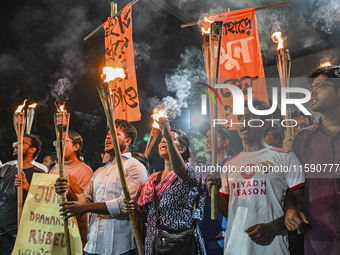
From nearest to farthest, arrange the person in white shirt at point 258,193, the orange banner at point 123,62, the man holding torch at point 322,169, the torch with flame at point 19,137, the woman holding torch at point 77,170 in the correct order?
the man holding torch at point 322,169 < the person in white shirt at point 258,193 < the woman holding torch at point 77,170 < the torch with flame at point 19,137 < the orange banner at point 123,62

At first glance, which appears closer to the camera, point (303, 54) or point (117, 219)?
point (117, 219)

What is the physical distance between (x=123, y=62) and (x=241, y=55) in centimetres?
156

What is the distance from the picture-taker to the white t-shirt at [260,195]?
2.38 m

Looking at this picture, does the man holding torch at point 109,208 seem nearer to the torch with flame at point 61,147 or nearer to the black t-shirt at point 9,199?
the torch with flame at point 61,147

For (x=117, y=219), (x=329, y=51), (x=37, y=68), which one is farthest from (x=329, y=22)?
(x=37, y=68)

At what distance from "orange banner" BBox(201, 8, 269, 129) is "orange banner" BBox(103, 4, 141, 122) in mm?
1139

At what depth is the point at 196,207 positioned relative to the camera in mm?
2881

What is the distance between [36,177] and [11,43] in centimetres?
748

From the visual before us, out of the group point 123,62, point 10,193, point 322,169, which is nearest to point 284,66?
point 322,169

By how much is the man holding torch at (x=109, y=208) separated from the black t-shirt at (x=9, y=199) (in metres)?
1.26

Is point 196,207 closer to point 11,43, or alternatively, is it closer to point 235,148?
point 235,148

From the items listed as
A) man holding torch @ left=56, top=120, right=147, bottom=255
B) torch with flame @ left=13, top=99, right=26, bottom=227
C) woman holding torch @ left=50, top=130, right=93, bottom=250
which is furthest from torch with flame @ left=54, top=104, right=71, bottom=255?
torch with flame @ left=13, top=99, right=26, bottom=227

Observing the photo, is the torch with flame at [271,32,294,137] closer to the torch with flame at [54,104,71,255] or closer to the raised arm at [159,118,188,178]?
the raised arm at [159,118,188,178]

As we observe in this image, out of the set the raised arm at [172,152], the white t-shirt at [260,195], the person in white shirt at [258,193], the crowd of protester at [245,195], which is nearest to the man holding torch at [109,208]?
the crowd of protester at [245,195]
